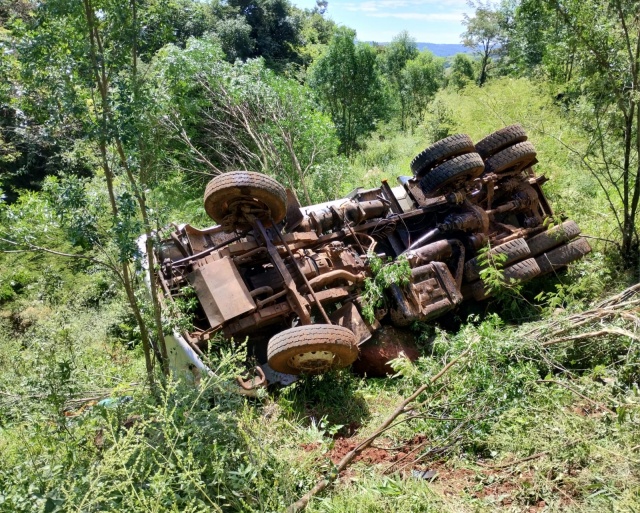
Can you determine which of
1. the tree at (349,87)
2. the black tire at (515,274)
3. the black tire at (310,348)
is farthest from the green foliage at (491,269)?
the tree at (349,87)

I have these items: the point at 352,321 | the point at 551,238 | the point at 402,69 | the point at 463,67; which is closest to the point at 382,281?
the point at 352,321

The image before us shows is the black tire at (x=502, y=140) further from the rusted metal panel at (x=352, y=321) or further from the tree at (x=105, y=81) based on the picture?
the tree at (x=105, y=81)

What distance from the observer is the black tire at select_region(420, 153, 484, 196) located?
538cm

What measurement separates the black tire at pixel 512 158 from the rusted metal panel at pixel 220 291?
3.59 meters

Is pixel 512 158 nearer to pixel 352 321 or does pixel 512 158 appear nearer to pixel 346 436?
pixel 352 321

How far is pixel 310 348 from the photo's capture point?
145 inches

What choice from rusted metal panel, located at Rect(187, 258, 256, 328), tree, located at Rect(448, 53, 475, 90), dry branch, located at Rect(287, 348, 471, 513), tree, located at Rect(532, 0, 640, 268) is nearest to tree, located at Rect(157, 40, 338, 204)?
tree, located at Rect(532, 0, 640, 268)

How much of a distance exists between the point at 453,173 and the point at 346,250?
153cm

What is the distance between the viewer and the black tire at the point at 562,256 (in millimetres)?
5762

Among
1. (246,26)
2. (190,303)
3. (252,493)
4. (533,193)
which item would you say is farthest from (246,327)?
(246,26)

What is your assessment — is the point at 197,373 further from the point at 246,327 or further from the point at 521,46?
the point at 521,46

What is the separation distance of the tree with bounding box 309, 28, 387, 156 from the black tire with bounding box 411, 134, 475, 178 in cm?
1414

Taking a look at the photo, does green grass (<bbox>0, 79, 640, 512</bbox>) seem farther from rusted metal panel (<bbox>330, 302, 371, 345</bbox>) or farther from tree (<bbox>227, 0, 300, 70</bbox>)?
tree (<bbox>227, 0, 300, 70</bbox>)

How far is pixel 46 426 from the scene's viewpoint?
3.14 m
